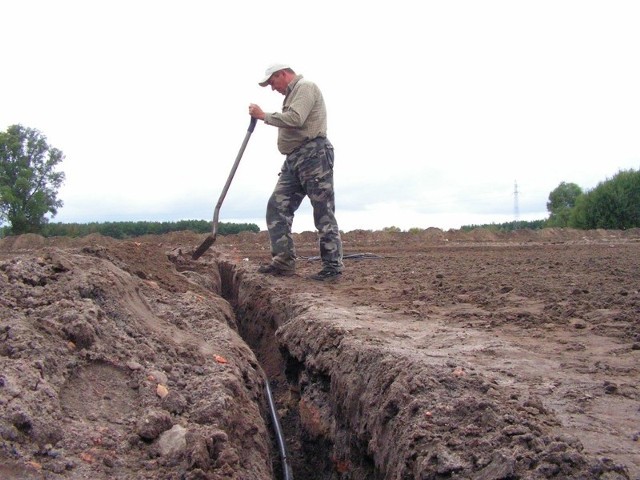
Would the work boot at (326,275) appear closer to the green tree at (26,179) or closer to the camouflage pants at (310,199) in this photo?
the camouflage pants at (310,199)

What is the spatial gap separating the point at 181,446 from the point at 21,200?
1355 inches

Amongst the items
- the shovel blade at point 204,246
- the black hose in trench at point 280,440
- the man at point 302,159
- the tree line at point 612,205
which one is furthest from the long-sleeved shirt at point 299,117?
the tree line at point 612,205

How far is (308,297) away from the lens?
5.88 metres

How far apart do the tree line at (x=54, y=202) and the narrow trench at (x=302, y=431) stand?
19.8 meters

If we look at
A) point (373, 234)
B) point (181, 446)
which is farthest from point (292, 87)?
point (373, 234)

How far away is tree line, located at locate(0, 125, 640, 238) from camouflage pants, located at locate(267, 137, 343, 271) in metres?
18.4

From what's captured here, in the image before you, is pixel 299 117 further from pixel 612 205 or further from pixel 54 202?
pixel 54 202

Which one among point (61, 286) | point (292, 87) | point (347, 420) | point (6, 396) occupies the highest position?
point (292, 87)

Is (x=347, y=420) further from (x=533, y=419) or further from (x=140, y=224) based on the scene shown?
(x=140, y=224)

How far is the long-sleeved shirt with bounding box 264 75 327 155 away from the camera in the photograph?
6637mm

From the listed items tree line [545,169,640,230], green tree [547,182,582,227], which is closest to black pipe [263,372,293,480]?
tree line [545,169,640,230]

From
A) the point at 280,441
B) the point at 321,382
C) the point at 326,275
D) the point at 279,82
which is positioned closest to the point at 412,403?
the point at 321,382

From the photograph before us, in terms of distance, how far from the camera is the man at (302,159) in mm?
6703

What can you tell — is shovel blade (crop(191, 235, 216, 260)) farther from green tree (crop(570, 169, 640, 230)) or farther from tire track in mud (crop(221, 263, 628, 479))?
green tree (crop(570, 169, 640, 230))
